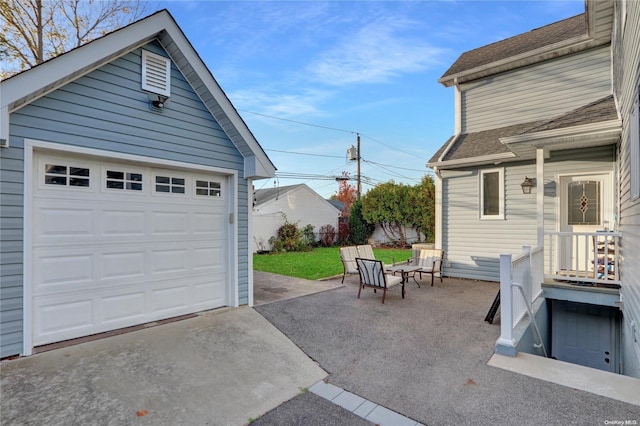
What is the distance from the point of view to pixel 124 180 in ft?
14.8

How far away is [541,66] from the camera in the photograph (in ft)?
25.5

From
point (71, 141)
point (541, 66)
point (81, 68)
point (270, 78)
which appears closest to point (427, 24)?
point (541, 66)

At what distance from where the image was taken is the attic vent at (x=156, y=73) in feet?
15.0

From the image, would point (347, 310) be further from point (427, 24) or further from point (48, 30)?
point (48, 30)

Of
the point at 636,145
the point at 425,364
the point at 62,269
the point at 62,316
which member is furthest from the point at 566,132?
the point at 62,316

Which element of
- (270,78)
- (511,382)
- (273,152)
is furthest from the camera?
(273,152)

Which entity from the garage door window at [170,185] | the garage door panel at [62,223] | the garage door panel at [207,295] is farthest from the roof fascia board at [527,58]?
the garage door panel at [62,223]

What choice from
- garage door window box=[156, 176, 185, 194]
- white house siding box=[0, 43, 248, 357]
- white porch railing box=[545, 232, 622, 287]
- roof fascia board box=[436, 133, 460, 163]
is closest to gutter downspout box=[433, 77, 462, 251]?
roof fascia board box=[436, 133, 460, 163]

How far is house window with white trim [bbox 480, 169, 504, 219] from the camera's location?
788 cm

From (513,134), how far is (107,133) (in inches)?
334

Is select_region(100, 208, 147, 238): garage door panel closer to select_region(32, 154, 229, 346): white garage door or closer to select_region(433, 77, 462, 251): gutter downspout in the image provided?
select_region(32, 154, 229, 346): white garage door

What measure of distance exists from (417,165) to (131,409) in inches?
1129

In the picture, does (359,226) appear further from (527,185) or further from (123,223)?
(123,223)

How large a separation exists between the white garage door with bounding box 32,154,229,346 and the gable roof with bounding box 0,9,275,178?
0.71 metres
